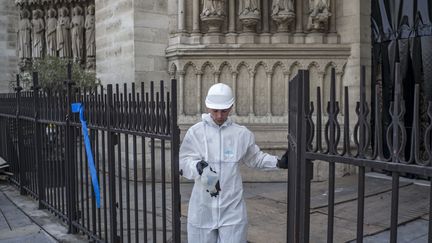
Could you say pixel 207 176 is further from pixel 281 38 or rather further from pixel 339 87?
pixel 339 87

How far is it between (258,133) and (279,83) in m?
0.92

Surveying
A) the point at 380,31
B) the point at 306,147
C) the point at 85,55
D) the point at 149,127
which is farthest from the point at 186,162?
the point at 85,55

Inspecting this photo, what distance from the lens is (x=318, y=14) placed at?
7.51m

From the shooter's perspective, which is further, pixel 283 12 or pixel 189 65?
pixel 189 65

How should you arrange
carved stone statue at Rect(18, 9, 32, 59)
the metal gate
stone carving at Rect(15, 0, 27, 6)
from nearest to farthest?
the metal gate, stone carving at Rect(15, 0, 27, 6), carved stone statue at Rect(18, 9, 32, 59)

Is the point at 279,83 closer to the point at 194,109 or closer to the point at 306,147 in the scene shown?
the point at 194,109

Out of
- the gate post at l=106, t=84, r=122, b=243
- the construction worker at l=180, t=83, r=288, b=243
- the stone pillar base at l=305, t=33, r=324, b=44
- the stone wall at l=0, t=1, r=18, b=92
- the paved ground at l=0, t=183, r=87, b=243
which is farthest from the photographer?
the stone wall at l=0, t=1, r=18, b=92

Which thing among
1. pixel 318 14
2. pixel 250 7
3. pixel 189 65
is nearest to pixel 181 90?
pixel 189 65

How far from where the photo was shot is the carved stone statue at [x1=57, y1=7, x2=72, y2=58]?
1152 cm

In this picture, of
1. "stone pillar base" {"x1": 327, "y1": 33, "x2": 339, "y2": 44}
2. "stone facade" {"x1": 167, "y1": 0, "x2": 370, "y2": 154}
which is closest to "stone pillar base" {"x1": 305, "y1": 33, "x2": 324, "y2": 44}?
"stone facade" {"x1": 167, "y1": 0, "x2": 370, "y2": 154}

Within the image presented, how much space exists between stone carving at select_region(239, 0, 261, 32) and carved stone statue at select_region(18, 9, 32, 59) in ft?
23.0

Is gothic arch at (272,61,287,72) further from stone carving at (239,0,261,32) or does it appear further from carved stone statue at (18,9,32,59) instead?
carved stone statue at (18,9,32,59)

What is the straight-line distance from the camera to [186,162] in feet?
10.7

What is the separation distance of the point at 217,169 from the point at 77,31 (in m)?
9.02
